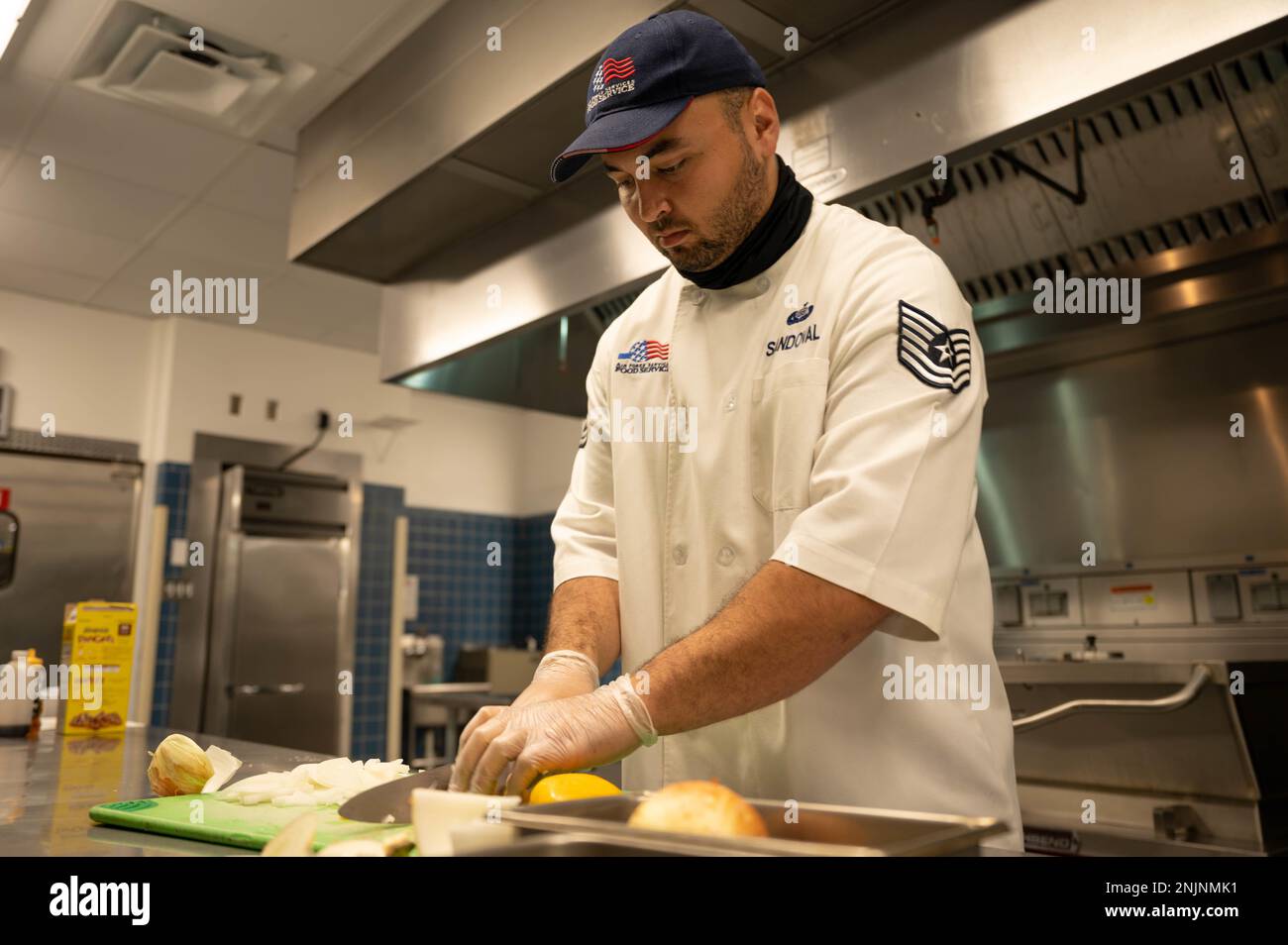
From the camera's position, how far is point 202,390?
15.7ft

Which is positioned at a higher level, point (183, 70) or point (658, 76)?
point (183, 70)

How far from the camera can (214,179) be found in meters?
3.39

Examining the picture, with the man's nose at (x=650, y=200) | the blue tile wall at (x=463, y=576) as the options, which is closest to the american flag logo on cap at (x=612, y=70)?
the man's nose at (x=650, y=200)

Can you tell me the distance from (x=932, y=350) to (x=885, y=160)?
2.94ft

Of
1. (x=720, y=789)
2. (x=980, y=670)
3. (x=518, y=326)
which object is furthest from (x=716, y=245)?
(x=518, y=326)

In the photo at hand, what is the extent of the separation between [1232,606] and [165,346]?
4.56 meters

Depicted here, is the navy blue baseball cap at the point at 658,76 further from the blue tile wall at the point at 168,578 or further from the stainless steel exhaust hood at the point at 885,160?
the blue tile wall at the point at 168,578

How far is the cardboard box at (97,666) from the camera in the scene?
2150 millimetres

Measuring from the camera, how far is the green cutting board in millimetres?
837

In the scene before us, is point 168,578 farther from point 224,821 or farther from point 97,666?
point 224,821

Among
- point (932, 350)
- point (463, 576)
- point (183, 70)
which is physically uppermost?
Answer: point (183, 70)

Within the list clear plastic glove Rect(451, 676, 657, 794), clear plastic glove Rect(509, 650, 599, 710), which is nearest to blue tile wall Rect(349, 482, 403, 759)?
clear plastic glove Rect(509, 650, 599, 710)

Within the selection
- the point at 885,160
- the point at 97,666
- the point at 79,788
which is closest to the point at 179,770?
the point at 79,788
